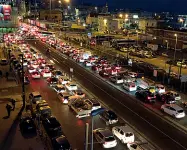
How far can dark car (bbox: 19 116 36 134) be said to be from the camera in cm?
2498

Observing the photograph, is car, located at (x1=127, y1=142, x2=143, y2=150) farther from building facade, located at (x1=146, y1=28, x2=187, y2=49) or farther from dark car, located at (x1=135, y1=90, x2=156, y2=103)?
building facade, located at (x1=146, y1=28, x2=187, y2=49)

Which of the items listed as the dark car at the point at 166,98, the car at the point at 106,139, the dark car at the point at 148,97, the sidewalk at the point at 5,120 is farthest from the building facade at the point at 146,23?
the car at the point at 106,139

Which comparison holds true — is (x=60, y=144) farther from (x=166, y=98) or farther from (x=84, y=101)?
(x=166, y=98)

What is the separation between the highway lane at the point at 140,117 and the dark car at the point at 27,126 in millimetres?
9390

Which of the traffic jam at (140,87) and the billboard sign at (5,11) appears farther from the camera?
the billboard sign at (5,11)

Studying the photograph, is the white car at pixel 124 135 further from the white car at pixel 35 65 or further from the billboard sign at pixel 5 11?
the billboard sign at pixel 5 11

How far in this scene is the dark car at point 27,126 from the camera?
82.0ft

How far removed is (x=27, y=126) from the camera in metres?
25.1

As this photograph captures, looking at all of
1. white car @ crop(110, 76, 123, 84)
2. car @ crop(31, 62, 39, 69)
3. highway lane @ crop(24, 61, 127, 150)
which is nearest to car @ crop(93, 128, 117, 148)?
highway lane @ crop(24, 61, 127, 150)

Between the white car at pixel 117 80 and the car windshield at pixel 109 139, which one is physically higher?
the white car at pixel 117 80

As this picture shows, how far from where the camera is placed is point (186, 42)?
2958 inches

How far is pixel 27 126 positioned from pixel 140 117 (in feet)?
37.0

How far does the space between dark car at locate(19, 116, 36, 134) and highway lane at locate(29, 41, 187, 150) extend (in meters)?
9.39

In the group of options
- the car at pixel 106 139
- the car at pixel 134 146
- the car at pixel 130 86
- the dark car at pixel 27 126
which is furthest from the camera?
the car at pixel 130 86
